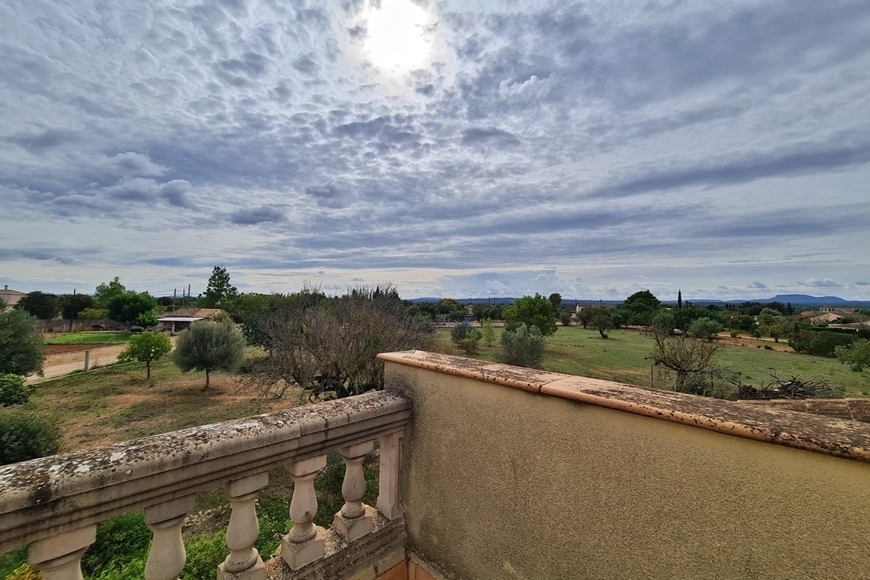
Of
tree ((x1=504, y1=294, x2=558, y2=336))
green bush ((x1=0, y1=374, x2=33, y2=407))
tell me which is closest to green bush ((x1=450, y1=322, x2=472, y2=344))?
tree ((x1=504, y1=294, x2=558, y2=336))

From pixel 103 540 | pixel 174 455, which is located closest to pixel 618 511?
pixel 174 455

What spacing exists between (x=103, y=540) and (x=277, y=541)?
3.04 m

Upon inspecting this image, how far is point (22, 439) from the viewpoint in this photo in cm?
764

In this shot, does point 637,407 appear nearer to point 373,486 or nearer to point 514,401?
point 514,401

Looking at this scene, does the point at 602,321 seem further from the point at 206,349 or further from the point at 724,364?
the point at 206,349

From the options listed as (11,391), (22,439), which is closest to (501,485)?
(22,439)

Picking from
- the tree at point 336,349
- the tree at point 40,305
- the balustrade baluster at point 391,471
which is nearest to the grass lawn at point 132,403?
the tree at point 336,349

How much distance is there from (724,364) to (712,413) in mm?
28759

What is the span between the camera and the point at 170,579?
52.5 inches

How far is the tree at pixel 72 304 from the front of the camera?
51781 mm

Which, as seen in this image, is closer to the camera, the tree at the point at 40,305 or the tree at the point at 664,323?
the tree at the point at 664,323

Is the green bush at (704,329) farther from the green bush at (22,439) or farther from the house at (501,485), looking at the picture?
the green bush at (22,439)

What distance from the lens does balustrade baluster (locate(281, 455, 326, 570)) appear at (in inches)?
63.2

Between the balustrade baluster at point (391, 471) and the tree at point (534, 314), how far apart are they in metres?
30.6
